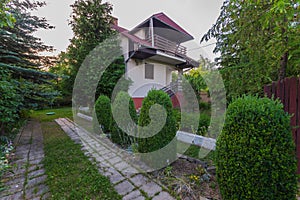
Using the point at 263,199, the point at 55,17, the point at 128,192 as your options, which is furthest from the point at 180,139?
the point at 55,17

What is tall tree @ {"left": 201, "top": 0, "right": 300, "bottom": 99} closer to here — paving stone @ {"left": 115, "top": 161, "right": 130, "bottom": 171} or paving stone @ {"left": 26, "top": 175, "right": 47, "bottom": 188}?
paving stone @ {"left": 115, "top": 161, "right": 130, "bottom": 171}

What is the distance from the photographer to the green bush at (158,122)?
2.38m

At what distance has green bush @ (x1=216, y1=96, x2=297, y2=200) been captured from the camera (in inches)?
48.0

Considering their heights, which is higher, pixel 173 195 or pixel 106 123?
pixel 106 123

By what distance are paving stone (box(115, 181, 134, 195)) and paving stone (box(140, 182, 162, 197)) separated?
0.17m

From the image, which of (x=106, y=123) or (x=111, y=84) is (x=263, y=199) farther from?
(x=111, y=84)

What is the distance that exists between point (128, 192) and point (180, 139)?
2.50m

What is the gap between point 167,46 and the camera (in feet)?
34.5

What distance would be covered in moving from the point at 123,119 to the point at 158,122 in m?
1.42

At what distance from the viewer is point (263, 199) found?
1.26 m

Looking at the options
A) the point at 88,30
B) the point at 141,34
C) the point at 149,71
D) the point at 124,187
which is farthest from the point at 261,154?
the point at 141,34

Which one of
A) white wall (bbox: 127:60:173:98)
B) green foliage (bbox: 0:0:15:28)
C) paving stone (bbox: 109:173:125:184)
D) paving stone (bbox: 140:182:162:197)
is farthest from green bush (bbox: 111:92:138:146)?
white wall (bbox: 127:60:173:98)

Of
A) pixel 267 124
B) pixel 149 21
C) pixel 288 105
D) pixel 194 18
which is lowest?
pixel 267 124

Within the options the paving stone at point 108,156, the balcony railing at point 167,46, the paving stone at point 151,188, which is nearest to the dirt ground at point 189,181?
the paving stone at point 151,188
